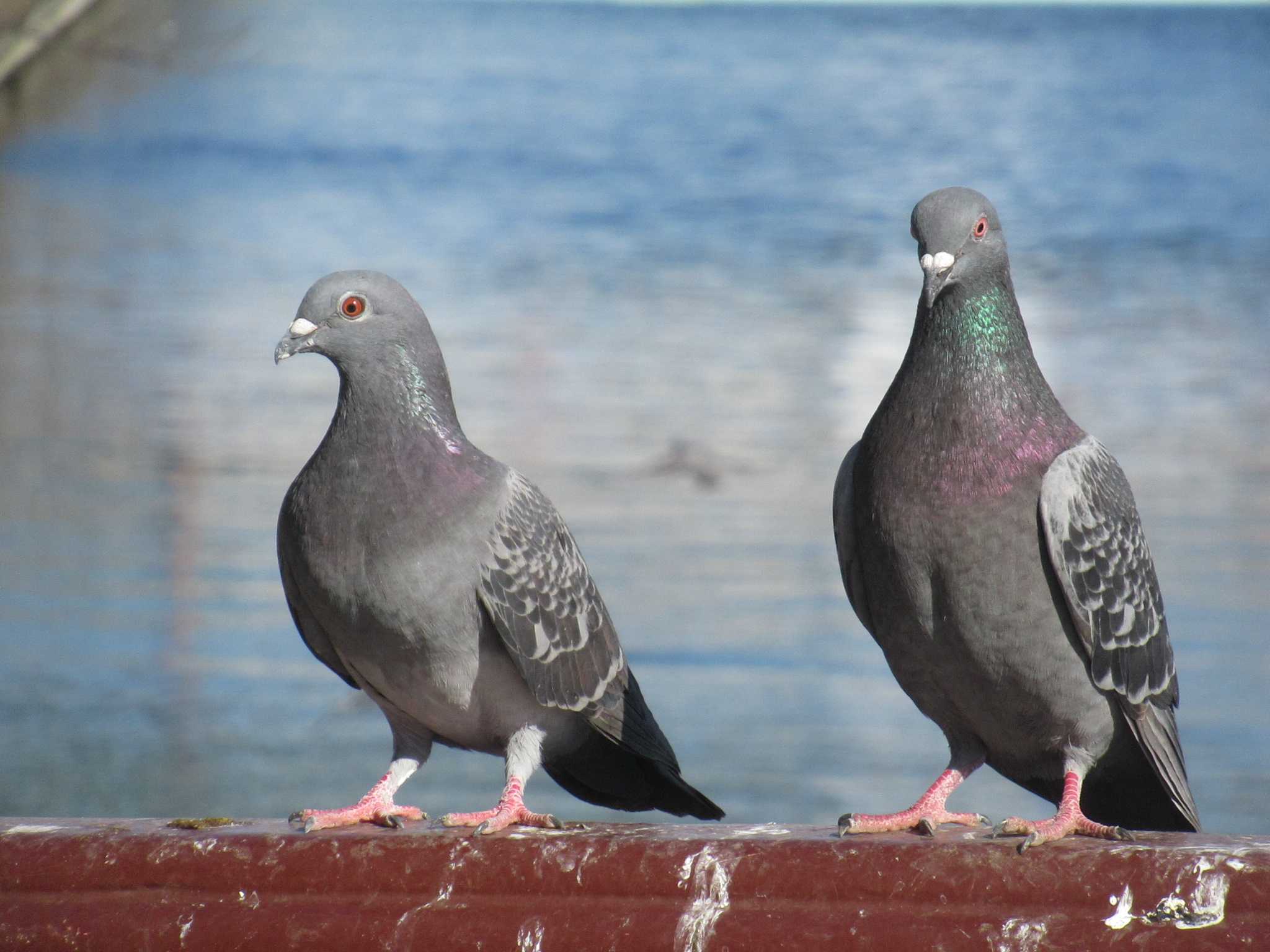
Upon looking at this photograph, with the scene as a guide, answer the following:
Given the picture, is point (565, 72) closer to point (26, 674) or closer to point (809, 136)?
point (809, 136)

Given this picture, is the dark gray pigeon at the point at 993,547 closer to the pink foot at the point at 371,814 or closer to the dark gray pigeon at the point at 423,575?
the dark gray pigeon at the point at 423,575

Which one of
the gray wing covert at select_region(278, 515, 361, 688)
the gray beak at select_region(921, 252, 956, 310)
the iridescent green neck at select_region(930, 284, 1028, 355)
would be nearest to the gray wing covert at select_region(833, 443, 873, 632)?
the iridescent green neck at select_region(930, 284, 1028, 355)

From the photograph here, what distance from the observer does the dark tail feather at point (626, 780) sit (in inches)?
180

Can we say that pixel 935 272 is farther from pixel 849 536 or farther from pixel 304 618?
pixel 304 618

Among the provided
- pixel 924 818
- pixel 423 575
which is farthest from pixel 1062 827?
pixel 423 575

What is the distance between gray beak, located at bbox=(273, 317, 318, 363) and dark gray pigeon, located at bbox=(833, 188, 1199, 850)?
1.35 metres

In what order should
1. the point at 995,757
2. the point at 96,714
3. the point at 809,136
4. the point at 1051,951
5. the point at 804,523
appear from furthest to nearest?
the point at 809,136 < the point at 804,523 < the point at 96,714 < the point at 995,757 < the point at 1051,951

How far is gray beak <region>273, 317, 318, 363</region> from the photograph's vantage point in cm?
409

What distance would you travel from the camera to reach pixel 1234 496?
486 inches

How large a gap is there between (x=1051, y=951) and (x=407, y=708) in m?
1.78

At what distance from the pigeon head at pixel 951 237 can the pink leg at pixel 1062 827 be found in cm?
→ 118

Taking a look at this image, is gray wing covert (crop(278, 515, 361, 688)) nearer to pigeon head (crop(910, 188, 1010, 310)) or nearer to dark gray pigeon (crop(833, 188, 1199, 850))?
dark gray pigeon (crop(833, 188, 1199, 850))

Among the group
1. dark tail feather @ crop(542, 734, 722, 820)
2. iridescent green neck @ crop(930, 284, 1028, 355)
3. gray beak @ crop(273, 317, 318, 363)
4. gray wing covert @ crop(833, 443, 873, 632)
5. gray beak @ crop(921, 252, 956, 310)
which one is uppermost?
gray beak @ crop(921, 252, 956, 310)

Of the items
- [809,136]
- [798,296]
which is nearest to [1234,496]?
[798,296]
